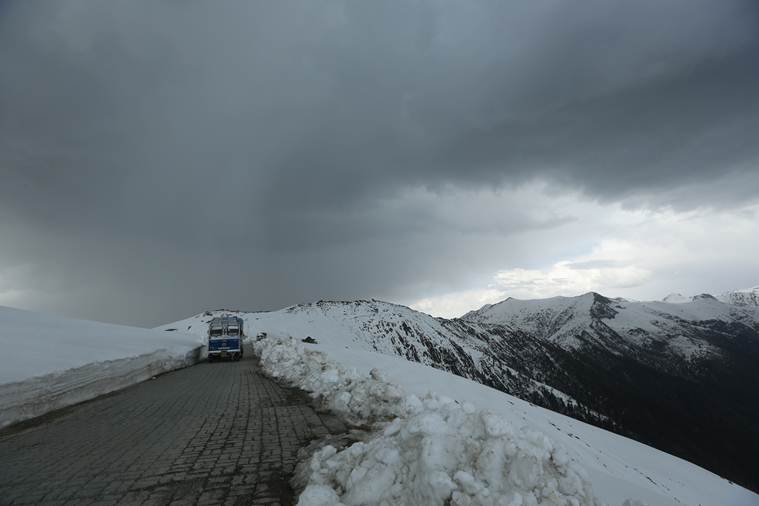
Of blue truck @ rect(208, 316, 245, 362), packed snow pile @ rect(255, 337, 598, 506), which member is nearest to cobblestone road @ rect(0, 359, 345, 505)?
packed snow pile @ rect(255, 337, 598, 506)

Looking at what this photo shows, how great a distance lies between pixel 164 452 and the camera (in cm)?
721

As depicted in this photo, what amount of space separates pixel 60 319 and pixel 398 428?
27.6m

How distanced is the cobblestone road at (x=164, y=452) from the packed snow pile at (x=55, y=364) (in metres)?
0.98

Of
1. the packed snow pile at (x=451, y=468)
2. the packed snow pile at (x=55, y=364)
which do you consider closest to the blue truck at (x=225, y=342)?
the packed snow pile at (x=55, y=364)

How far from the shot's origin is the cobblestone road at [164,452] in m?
5.40

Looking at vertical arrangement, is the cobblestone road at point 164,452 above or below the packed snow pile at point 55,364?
below

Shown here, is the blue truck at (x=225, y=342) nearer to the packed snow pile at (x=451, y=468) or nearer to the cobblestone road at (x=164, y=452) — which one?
the cobblestone road at (x=164, y=452)

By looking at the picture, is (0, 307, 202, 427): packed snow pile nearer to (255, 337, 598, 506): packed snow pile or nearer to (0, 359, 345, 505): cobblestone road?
(0, 359, 345, 505): cobblestone road

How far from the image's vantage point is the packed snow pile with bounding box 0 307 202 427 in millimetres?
11742

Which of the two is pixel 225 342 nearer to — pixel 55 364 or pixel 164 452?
pixel 55 364

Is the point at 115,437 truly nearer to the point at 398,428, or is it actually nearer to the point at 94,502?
the point at 94,502

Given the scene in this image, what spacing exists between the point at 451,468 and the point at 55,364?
1554 centimetres

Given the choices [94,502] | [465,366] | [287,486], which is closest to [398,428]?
[287,486]

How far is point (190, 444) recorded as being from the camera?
25.3ft
